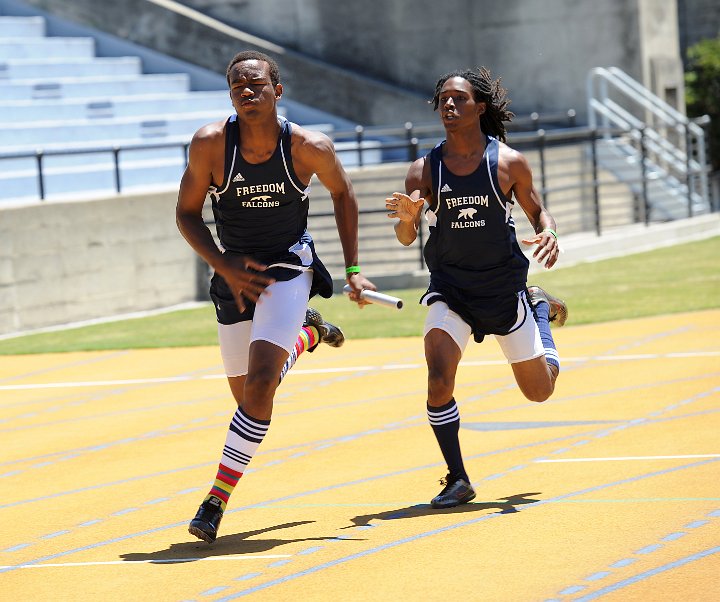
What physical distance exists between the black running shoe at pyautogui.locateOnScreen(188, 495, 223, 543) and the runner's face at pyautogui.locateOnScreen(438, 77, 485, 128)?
230cm

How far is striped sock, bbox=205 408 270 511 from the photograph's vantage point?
693 cm

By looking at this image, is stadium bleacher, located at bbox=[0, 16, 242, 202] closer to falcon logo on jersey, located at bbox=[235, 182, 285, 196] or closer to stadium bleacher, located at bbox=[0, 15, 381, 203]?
stadium bleacher, located at bbox=[0, 15, 381, 203]

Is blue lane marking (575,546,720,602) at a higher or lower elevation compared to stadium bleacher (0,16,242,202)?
lower

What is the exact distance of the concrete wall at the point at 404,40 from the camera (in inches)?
1101

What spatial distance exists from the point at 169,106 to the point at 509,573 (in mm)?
19107

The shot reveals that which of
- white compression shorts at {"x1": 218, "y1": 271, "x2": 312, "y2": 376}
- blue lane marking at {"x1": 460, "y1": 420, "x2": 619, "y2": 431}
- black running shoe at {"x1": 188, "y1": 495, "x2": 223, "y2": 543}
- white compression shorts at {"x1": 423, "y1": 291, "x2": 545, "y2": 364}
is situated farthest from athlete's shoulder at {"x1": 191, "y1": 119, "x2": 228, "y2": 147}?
blue lane marking at {"x1": 460, "y1": 420, "x2": 619, "y2": 431}

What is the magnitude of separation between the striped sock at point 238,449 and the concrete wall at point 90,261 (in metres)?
11.1

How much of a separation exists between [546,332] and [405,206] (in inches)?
53.2

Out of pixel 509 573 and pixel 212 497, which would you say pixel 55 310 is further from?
pixel 509 573

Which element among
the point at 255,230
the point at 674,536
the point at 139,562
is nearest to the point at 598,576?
the point at 674,536

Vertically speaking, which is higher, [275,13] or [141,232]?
[275,13]

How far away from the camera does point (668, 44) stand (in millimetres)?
Answer: 29156

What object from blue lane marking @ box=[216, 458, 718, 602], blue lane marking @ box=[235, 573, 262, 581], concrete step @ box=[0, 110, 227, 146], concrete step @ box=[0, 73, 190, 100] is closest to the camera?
blue lane marking @ box=[216, 458, 718, 602]

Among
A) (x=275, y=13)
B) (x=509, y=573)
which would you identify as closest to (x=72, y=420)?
(x=509, y=573)
